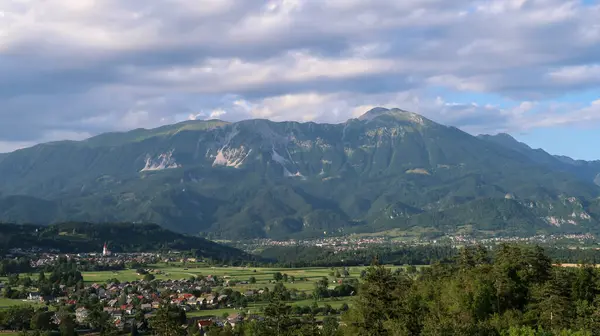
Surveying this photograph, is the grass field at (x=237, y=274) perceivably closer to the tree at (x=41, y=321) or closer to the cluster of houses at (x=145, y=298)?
the cluster of houses at (x=145, y=298)

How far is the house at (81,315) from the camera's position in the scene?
94.0 metres

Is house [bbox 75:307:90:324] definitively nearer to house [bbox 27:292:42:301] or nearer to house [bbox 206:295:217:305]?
house [bbox 27:292:42:301]

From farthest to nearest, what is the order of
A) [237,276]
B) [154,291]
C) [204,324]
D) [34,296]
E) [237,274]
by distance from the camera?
[237,274] → [237,276] → [154,291] → [34,296] → [204,324]

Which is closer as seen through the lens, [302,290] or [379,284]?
[379,284]

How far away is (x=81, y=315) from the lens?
3826 inches

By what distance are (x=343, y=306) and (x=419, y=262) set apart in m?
93.5

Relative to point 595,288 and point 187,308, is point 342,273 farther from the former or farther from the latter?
point 595,288

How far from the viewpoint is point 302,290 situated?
120125mm

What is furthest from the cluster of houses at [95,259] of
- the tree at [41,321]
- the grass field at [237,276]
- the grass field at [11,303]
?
the tree at [41,321]

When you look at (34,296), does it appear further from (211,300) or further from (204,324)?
(204,324)

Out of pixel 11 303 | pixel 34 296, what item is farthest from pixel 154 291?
pixel 11 303

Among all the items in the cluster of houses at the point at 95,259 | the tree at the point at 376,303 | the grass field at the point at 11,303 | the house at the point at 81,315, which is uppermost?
the tree at the point at 376,303

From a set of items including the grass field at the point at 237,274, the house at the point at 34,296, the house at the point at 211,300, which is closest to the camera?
the house at the point at 211,300

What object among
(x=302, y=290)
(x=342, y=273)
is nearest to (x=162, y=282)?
(x=302, y=290)
